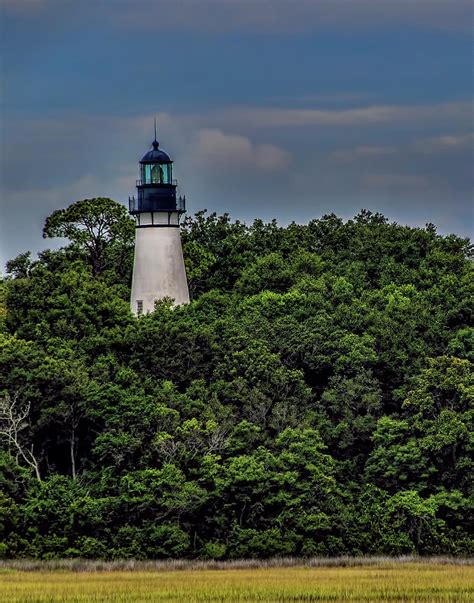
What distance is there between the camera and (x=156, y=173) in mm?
78250

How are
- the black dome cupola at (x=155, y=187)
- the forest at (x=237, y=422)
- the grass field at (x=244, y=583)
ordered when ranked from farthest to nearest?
the black dome cupola at (x=155, y=187)
the forest at (x=237, y=422)
the grass field at (x=244, y=583)

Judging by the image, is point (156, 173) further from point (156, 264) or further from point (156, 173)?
point (156, 264)

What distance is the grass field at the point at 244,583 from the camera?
49.5m

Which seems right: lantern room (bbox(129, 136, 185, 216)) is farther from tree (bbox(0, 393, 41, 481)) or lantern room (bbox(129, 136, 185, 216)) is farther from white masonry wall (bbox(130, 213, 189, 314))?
tree (bbox(0, 393, 41, 481))

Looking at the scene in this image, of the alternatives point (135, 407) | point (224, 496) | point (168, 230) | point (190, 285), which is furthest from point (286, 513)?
point (190, 285)

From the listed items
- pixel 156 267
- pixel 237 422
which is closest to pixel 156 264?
pixel 156 267

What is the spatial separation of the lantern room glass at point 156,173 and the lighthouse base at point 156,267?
6.95 feet

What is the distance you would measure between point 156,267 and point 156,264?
149 millimetres

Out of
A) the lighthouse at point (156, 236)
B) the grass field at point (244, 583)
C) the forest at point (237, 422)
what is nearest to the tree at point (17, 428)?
the forest at point (237, 422)

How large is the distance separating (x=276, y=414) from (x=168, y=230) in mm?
14723

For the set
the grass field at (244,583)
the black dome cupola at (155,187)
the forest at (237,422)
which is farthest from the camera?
the black dome cupola at (155,187)

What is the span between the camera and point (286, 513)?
62.7 metres

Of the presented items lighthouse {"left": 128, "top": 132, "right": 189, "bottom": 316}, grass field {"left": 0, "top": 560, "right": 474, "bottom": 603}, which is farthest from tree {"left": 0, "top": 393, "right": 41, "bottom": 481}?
lighthouse {"left": 128, "top": 132, "right": 189, "bottom": 316}

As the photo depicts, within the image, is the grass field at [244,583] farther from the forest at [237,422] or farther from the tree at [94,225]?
the tree at [94,225]
